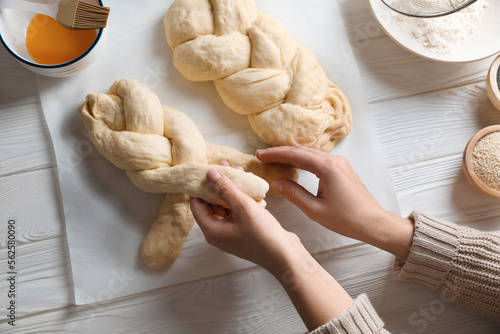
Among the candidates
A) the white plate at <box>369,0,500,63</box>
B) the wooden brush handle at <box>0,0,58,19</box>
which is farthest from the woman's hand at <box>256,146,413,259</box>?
the wooden brush handle at <box>0,0,58,19</box>

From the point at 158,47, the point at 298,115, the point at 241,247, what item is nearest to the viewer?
the point at 241,247

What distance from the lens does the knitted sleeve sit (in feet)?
3.48

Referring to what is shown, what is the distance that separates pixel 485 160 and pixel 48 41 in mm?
1378

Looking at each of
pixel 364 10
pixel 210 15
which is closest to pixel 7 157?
pixel 210 15

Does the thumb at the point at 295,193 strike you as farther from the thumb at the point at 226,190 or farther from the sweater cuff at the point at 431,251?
the sweater cuff at the point at 431,251

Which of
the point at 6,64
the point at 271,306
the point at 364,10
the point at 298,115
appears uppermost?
the point at 364,10

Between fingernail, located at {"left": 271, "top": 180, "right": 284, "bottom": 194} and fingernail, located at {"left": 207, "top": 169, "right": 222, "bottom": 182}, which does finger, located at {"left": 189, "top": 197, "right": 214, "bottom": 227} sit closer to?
fingernail, located at {"left": 207, "top": 169, "right": 222, "bottom": 182}

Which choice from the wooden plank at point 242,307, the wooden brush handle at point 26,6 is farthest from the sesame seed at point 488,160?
the wooden brush handle at point 26,6

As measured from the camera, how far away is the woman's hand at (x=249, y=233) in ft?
3.14

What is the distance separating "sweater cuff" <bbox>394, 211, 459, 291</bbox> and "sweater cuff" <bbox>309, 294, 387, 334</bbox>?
21 centimetres

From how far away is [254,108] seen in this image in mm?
1144

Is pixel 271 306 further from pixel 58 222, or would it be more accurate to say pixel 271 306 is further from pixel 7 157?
pixel 7 157

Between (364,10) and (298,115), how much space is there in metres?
0.48

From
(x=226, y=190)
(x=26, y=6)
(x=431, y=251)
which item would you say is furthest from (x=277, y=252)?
(x=26, y=6)
